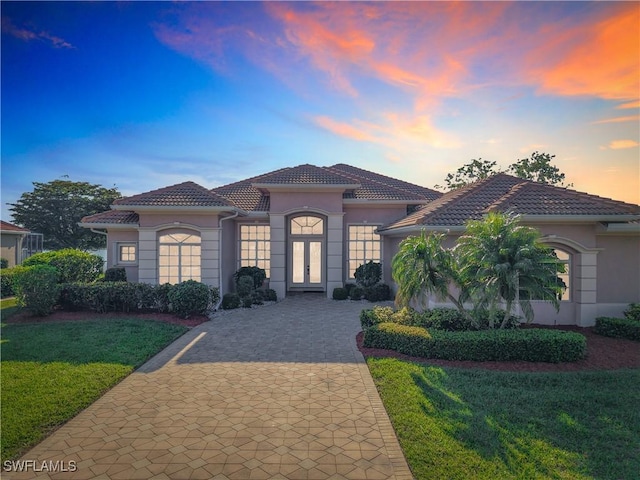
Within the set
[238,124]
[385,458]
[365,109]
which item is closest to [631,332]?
[385,458]

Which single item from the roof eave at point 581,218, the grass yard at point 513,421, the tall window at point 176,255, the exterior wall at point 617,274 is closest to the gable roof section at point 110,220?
the tall window at point 176,255

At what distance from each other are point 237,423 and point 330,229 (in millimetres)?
12507

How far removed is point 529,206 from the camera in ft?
38.6

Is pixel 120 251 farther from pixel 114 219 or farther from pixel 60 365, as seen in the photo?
pixel 60 365

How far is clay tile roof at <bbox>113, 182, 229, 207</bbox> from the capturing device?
14.2 m

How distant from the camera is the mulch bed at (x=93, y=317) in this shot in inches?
483

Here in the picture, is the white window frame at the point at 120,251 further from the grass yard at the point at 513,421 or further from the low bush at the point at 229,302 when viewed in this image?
the grass yard at the point at 513,421

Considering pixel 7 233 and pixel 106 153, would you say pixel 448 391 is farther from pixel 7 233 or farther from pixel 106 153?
pixel 7 233

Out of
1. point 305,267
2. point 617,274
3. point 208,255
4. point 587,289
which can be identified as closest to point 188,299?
point 208,255

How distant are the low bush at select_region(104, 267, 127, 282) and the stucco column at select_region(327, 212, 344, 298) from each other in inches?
388

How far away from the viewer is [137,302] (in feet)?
43.4

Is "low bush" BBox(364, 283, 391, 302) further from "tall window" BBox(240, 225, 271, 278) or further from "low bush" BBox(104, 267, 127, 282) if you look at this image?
"low bush" BBox(104, 267, 127, 282)

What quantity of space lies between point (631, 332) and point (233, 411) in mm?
11285

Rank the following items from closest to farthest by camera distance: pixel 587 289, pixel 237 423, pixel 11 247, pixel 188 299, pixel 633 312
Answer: pixel 237 423 → pixel 633 312 → pixel 587 289 → pixel 188 299 → pixel 11 247
